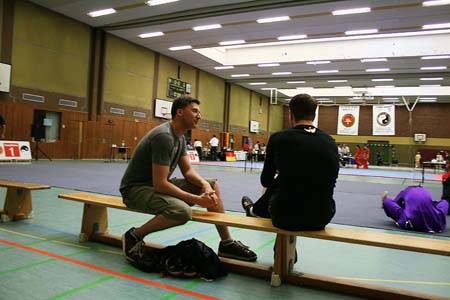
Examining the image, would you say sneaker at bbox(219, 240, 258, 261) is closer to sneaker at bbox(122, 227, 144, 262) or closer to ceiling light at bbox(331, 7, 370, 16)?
sneaker at bbox(122, 227, 144, 262)

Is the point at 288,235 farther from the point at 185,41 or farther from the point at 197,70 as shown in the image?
the point at 197,70

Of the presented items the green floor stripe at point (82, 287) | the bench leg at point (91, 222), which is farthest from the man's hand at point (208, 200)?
the bench leg at point (91, 222)

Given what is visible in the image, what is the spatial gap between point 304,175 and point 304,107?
1.76 ft

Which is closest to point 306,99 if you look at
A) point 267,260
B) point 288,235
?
point 288,235

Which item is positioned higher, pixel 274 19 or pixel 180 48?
pixel 180 48

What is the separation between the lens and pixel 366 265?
11.1 feet

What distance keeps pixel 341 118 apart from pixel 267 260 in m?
20.6

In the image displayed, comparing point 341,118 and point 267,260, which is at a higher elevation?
point 341,118

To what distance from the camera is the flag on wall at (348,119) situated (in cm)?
2173

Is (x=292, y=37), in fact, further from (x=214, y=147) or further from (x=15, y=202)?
(x=15, y=202)

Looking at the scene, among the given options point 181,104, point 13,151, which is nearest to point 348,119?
point 13,151

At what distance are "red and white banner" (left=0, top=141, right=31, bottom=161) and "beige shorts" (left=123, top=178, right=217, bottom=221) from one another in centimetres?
1142

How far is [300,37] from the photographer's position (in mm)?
17516

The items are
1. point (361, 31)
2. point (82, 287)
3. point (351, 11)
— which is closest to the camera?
point (82, 287)
